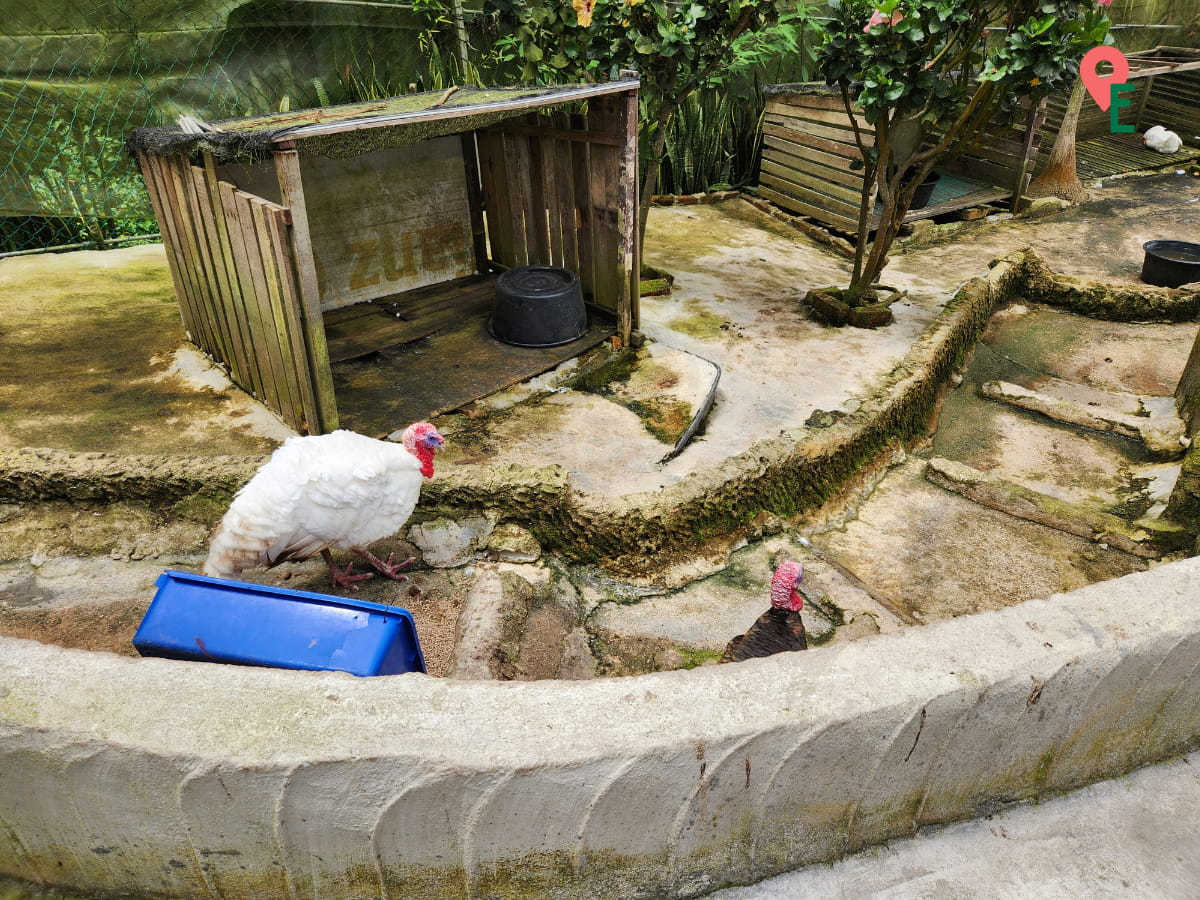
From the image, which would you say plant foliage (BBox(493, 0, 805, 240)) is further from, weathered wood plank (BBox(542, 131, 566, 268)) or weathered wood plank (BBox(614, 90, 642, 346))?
weathered wood plank (BBox(614, 90, 642, 346))

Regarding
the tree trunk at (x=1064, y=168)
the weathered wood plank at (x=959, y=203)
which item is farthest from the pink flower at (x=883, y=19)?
the tree trunk at (x=1064, y=168)

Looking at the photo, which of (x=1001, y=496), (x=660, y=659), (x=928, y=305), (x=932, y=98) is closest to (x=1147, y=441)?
(x=1001, y=496)

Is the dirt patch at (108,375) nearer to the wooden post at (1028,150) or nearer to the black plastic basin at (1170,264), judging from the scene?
the black plastic basin at (1170,264)

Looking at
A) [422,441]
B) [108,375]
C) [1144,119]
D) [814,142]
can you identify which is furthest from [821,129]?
[1144,119]

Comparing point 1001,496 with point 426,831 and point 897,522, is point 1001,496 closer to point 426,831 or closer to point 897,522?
point 897,522

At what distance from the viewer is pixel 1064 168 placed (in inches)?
416

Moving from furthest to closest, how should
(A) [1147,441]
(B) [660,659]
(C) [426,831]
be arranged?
(A) [1147,441], (B) [660,659], (C) [426,831]

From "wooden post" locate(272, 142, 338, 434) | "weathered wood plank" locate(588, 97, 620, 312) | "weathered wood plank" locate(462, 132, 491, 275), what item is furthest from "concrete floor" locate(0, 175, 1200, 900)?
"weathered wood plank" locate(462, 132, 491, 275)

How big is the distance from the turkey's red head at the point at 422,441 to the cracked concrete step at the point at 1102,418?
4.72 meters

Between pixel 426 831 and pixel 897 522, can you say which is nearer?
pixel 426 831

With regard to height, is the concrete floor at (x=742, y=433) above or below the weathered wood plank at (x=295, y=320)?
below

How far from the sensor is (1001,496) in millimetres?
5004

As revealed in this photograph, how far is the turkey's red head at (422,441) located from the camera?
355cm

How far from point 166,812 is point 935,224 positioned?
31.5 ft
